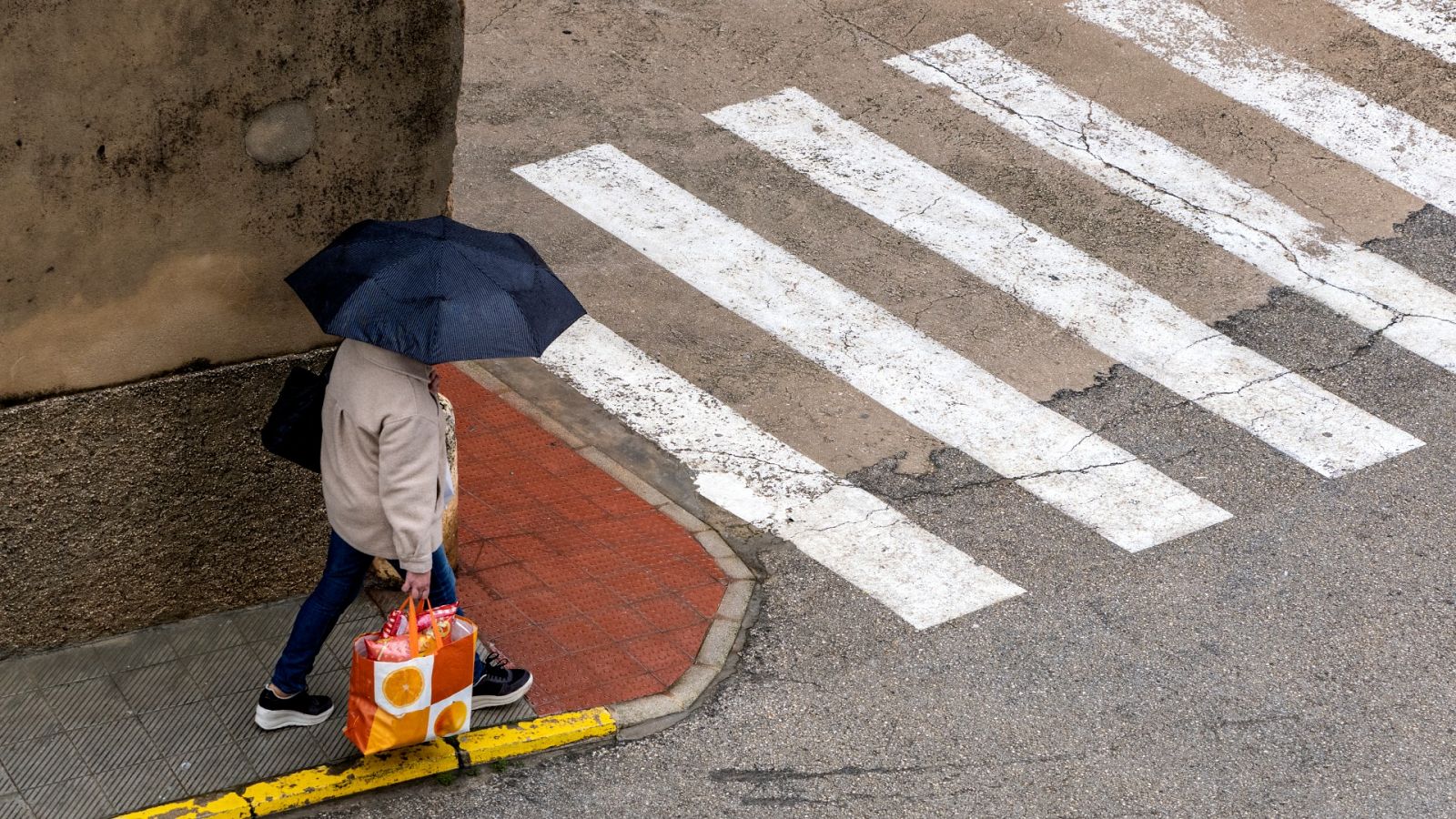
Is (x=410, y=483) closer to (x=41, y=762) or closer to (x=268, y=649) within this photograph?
(x=268, y=649)

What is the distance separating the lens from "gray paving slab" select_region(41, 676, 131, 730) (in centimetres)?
639

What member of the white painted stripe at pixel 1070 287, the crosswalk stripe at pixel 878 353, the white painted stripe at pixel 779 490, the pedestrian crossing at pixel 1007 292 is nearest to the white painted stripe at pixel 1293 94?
the pedestrian crossing at pixel 1007 292

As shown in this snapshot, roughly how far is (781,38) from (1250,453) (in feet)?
17.3

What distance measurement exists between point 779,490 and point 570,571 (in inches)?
50.0

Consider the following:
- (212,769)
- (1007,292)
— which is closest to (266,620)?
(212,769)

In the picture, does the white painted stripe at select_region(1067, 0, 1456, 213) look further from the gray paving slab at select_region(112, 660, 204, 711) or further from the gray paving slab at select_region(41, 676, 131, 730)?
the gray paving slab at select_region(41, 676, 131, 730)

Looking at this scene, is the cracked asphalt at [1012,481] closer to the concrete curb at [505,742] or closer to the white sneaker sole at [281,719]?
the concrete curb at [505,742]

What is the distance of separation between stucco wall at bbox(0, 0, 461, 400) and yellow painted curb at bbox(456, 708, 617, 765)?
1657 millimetres

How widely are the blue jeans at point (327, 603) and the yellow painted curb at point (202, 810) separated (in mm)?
476

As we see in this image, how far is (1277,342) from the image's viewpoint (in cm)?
982

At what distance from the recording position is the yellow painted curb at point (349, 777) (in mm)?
6129

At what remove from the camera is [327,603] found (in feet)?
20.8

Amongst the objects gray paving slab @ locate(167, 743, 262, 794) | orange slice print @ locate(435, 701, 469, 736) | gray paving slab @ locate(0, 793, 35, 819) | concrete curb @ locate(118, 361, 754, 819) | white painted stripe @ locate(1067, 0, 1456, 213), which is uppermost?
white painted stripe @ locate(1067, 0, 1456, 213)

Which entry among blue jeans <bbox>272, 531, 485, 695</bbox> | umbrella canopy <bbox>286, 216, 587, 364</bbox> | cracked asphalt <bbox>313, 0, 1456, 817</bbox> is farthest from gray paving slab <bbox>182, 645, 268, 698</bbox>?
umbrella canopy <bbox>286, 216, 587, 364</bbox>
